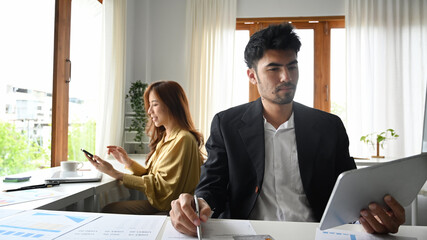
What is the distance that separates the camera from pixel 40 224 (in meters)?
0.85

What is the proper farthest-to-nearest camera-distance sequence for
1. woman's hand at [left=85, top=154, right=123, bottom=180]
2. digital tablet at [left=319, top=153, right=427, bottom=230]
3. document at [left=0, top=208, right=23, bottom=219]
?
1. woman's hand at [left=85, top=154, right=123, bottom=180]
2. document at [left=0, top=208, right=23, bottom=219]
3. digital tablet at [left=319, top=153, right=427, bottom=230]

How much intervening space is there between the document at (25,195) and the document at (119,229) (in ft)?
1.48

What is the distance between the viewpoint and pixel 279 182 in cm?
127

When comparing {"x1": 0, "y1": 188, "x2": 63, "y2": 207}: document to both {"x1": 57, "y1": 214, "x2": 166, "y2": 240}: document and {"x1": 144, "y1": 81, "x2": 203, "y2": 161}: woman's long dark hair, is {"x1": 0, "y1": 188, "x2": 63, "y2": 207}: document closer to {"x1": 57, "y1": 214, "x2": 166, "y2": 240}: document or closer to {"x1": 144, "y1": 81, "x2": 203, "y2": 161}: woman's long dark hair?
{"x1": 57, "y1": 214, "x2": 166, "y2": 240}: document

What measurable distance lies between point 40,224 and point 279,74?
940 mm

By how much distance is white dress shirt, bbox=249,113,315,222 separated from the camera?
1236mm

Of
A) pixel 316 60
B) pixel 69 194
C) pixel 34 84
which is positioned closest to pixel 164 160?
pixel 69 194

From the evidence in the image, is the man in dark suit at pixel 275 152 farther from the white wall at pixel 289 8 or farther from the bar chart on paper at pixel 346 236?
the white wall at pixel 289 8

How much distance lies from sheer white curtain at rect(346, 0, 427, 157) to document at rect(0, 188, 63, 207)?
3.35m

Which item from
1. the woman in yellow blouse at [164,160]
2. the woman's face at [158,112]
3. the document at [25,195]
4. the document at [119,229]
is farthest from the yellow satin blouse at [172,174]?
the document at [119,229]

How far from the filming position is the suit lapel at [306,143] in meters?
1.26

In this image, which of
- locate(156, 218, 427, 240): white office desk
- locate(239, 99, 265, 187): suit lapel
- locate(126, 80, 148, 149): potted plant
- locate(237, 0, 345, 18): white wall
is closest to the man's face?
locate(239, 99, 265, 187): suit lapel

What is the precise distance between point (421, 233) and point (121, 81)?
3148 mm

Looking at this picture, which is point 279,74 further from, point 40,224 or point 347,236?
point 40,224
